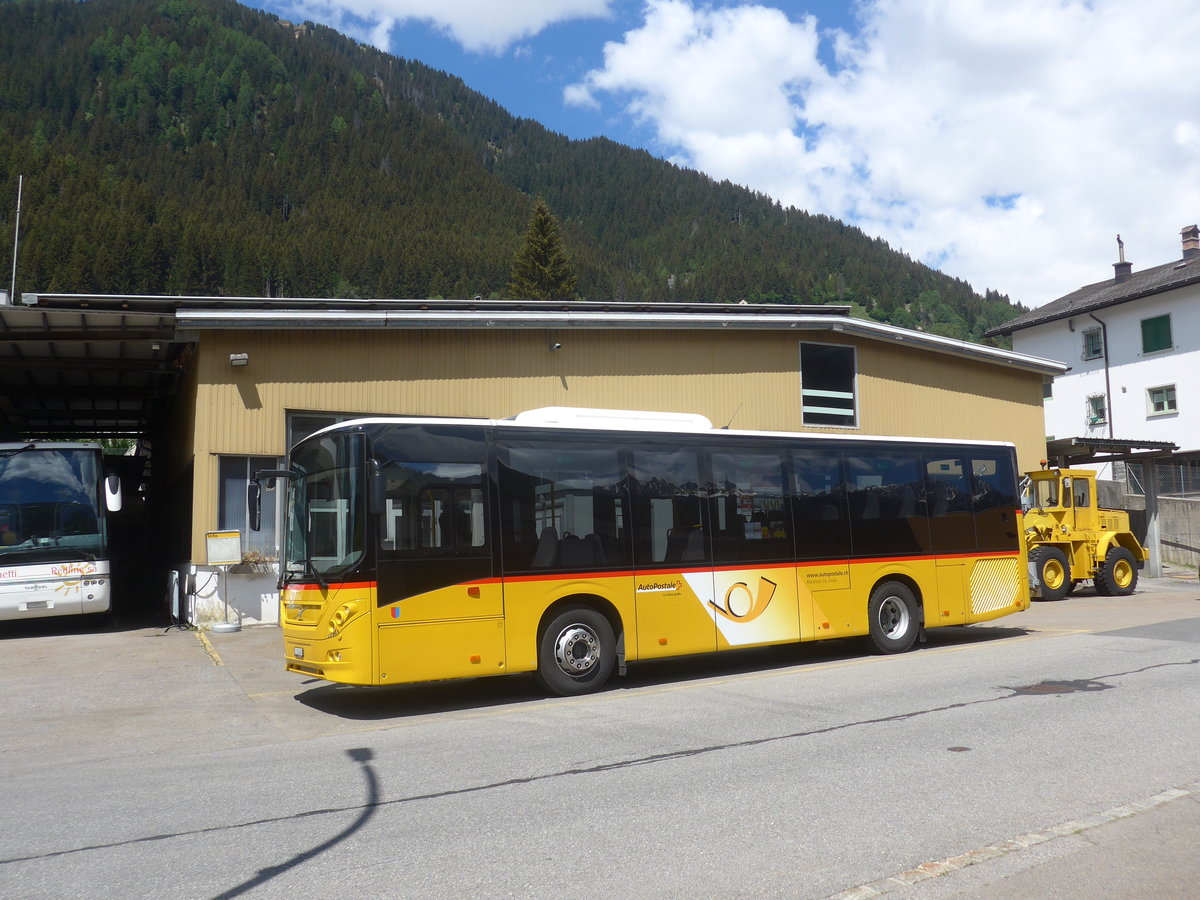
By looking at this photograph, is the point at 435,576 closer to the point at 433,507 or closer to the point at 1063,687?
the point at 433,507

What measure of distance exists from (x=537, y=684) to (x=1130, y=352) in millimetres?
37764

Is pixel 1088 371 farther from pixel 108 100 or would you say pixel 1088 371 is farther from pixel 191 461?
pixel 108 100

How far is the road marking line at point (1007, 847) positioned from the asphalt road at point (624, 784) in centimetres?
2

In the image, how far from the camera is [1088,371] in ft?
141

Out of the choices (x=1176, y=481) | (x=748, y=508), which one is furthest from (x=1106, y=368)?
(x=748, y=508)

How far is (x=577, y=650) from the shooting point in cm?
1062

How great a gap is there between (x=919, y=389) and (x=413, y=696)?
17.8m

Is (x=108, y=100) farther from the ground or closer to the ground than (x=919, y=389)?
farther from the ground

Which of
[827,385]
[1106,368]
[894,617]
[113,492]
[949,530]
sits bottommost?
[894,617]

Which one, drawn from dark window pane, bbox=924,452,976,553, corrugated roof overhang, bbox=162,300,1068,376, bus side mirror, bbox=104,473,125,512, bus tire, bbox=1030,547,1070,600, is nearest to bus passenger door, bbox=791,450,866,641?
dark window pane, bbox=924,452,976,553

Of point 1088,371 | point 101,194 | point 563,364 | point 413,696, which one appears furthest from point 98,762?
point 101,194

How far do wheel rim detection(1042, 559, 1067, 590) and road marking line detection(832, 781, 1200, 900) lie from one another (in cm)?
1679

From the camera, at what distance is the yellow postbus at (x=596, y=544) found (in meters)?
9.55

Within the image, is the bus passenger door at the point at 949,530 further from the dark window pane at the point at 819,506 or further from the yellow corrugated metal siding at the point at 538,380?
the yellow corrugated metal siding at the point at 538,380
